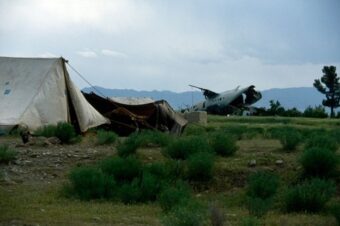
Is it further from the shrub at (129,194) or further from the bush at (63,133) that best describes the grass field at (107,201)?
the bush at (63,133)

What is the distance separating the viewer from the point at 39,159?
1352 centimetres

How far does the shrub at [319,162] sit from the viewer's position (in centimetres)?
1155

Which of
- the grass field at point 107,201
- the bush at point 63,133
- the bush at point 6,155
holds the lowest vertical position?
the grass field at point 107,201

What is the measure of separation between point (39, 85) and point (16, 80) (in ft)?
3.35

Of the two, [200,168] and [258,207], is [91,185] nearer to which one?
[200,168]

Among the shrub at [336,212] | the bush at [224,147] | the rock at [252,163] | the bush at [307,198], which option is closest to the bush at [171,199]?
the bush at [307,198]

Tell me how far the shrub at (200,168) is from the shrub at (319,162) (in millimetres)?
1568

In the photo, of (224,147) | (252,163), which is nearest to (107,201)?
(252,163)

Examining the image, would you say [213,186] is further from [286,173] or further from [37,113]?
[37,113]

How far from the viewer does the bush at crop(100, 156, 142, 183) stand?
11386 mm

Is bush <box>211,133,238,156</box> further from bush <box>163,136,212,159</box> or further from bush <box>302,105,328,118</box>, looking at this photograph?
bush <box>302,105,328,118</box>

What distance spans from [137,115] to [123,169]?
1160cm

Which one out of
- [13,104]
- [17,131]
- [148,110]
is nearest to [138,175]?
[17,131]

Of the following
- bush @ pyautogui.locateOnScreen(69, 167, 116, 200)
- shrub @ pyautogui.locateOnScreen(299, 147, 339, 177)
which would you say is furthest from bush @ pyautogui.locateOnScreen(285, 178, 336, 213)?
bush @ pyautogui.locateOnScreen(69, 167, 116, 200)
